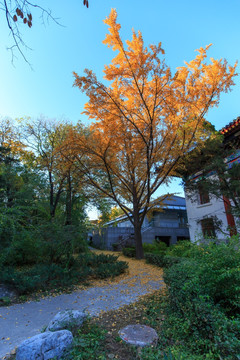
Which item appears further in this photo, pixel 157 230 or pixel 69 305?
pixel 157 230

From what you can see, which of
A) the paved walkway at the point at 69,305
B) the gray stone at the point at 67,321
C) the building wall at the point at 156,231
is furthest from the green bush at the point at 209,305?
the building wall at the point at 156,231

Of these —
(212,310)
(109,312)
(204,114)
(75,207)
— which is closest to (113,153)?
(204,114)

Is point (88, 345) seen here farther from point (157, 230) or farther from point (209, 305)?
point (157, 230)

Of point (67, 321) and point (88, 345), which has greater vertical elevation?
point (67, 321)

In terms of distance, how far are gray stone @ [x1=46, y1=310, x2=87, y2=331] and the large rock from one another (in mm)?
451

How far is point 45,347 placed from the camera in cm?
234

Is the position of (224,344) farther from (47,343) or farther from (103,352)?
(47,343)

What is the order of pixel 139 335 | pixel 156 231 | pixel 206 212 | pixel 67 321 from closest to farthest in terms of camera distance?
pixel 139 335
pixel 67 321
pixel 206 212
pixel 156 231

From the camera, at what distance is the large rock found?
228 cm

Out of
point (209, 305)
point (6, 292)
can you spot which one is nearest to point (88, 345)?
point (209, 305)

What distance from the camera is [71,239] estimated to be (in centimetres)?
643

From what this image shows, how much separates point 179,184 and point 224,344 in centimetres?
891

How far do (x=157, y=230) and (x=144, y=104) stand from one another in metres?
14.0

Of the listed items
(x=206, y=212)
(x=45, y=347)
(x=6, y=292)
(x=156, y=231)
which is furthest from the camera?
(x=156, y=231)
